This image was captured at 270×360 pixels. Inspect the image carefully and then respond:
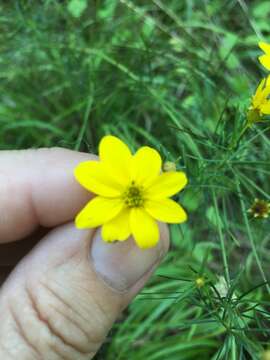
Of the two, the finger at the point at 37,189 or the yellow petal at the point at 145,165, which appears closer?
the yellow petal at the point at 145,165

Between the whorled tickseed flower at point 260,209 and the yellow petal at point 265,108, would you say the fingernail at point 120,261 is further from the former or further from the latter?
the yellow petal at point 265,108

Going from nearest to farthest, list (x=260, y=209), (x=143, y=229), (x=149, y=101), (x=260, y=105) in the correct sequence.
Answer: (x=143, y=229)
(x=260, y=105)
(x=260, y=209)
(x=149, y=101)

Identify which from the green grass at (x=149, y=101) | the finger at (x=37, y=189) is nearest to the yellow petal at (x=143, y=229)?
the finger at (x=37, y=189)

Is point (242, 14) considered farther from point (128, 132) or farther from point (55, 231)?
point (55, 231)

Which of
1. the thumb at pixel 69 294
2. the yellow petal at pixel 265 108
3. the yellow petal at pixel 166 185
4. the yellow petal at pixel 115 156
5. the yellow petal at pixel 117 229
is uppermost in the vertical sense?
the yellow petal at pixel 265 108

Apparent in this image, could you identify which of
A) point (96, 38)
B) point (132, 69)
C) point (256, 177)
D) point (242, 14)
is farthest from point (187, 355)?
point (242, 14)

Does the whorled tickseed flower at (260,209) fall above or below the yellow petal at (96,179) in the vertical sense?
below

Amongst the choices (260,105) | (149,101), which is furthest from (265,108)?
(149,101)

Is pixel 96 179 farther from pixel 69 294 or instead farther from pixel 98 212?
pixel 69 294
